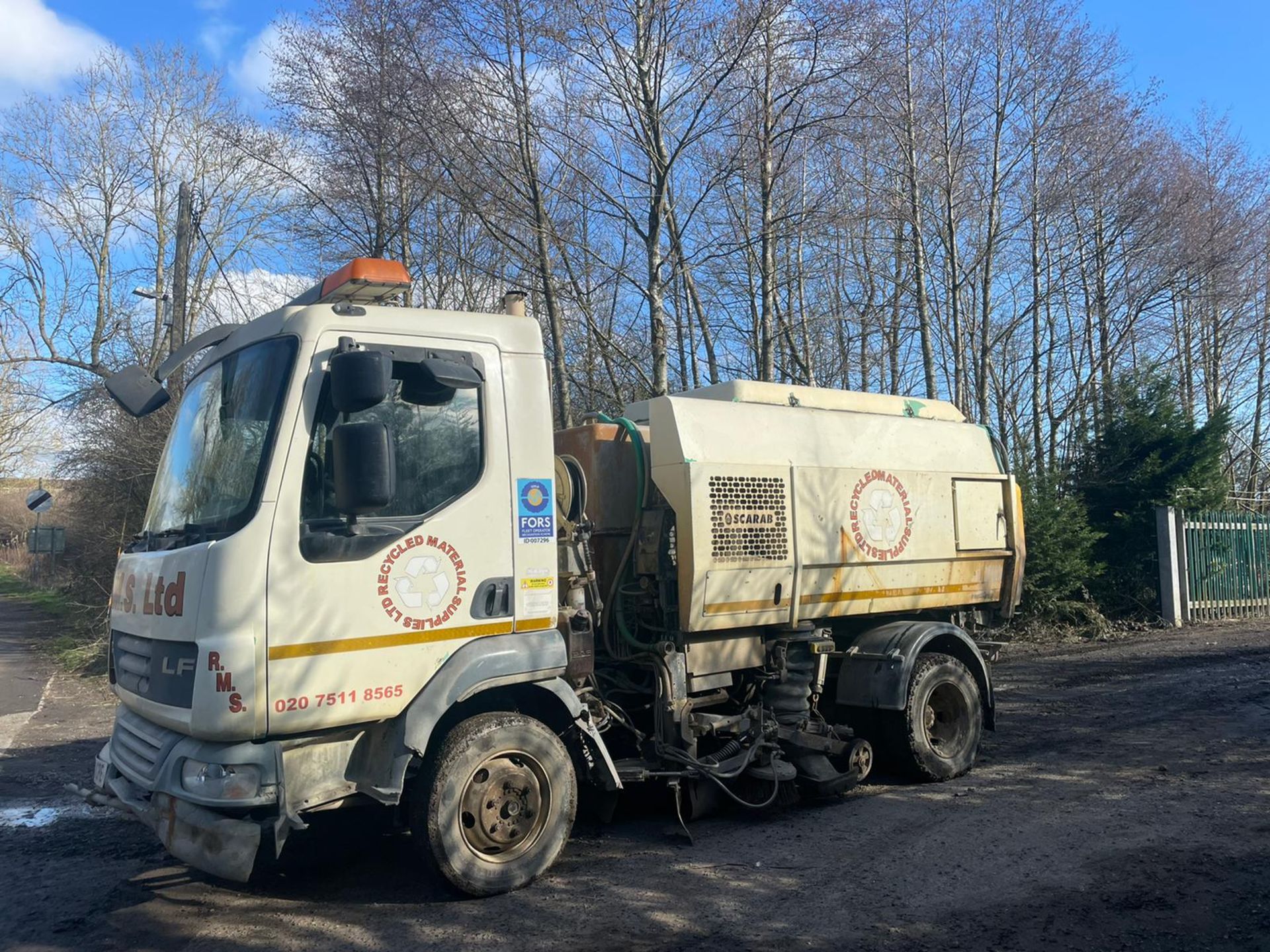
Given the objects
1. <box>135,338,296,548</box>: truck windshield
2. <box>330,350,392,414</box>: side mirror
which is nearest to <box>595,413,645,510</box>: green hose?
<box>330,350,392,414</box>: side mirror

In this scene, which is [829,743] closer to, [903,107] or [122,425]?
[903,107]

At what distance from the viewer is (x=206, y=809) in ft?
13.7

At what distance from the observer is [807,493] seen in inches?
254

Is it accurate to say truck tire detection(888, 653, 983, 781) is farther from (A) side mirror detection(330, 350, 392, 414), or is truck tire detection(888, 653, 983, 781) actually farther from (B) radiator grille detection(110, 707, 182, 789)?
(B) radiator grille detection(110, 707, 182, 789)

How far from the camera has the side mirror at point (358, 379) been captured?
4.28m

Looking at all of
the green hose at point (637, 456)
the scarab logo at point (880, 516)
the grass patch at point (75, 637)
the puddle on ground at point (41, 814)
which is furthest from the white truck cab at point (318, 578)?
the grass patch at point (75, 637)

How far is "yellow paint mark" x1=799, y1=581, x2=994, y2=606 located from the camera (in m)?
6.52

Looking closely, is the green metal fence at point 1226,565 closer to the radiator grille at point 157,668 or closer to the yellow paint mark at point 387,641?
the yellow paint mark at point 387,641

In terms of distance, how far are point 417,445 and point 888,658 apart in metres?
3.77

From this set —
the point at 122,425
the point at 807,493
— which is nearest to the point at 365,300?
the point at 807,493

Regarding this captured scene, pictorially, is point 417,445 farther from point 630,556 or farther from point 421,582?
point 630,556

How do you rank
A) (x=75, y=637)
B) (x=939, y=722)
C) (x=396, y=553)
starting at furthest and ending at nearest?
1. (x=75, y=637)
2. (x=939, y=722)
3. (x=396, y=553)

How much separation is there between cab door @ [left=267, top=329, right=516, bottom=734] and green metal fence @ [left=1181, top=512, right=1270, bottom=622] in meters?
15.0

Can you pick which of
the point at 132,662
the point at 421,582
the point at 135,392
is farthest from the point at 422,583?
the point at 135,392
